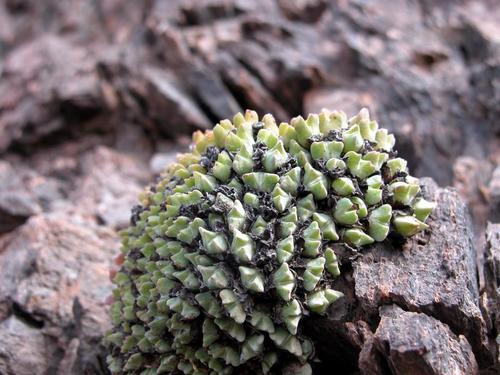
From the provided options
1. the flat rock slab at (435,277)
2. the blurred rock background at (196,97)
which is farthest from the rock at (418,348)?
the blurred rock background at (196,97)

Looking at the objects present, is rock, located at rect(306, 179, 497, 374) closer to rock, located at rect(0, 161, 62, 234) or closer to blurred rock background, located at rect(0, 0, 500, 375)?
blurred rock background, located at rect(0, 0, 500, 375)

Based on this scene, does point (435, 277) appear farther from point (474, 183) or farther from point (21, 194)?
point (21, 194)

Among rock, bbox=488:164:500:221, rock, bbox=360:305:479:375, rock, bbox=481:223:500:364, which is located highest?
rock, bbox=360:305:479:375

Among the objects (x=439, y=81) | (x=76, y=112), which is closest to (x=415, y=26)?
(x=439, y=81)

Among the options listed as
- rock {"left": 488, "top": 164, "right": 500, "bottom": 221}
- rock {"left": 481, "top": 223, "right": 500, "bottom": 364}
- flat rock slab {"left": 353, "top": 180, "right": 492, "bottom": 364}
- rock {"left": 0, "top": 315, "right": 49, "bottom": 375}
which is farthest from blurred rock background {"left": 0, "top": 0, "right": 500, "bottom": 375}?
flat rock slab {"left": 353, "top": 180, "right": 492, "bottom": 364}

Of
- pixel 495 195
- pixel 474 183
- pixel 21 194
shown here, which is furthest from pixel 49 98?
pixel 495 195
